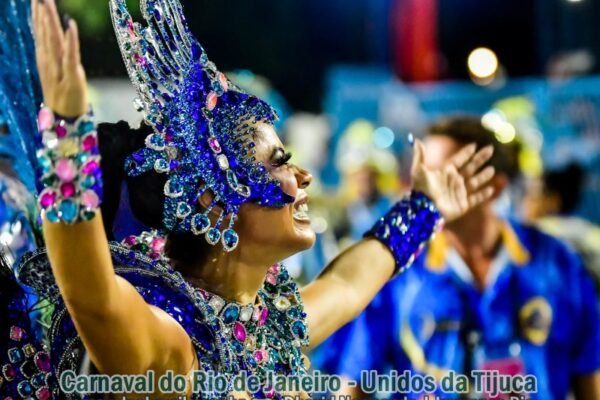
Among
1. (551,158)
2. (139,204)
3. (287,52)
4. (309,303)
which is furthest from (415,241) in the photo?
(287,52)

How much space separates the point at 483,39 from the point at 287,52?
299 cm

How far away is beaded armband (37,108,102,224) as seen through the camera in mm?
1873

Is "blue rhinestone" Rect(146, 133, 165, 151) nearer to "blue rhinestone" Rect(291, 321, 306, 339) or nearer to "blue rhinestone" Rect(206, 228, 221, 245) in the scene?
"blue rhinestone" Rect(206, 228, 221, 245)

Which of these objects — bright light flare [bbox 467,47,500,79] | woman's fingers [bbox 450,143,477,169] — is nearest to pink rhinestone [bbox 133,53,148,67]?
woman's fingers [bbox 450,143,477,169]

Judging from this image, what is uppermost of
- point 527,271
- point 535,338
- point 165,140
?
point 165,140

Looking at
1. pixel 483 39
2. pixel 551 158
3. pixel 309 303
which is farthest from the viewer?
pixel 483 39

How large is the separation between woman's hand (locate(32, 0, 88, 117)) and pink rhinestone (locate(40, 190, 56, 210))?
0.47ft

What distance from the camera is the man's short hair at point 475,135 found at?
4.25 metres

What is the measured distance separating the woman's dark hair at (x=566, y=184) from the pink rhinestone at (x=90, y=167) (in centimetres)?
573

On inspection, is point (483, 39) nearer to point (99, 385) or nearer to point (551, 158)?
point (551, 158)

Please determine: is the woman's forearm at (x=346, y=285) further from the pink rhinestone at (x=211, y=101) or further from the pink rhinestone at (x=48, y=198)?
the pink rhinestone at (x=48, y=198)

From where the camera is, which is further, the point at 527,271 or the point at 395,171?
the point at 395,171

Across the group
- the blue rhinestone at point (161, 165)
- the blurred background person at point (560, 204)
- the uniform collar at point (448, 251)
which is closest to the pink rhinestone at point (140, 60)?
the blue rhinestone at point (161, 165)

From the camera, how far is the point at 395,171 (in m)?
8.67
